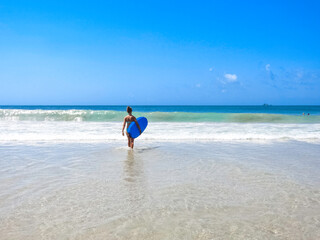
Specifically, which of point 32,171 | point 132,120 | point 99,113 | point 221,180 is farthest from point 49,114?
point 221,180

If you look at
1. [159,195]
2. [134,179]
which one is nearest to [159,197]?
[159,195]

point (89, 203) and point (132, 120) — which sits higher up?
point (132, 120)

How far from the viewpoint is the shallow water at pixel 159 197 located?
10.1 ft

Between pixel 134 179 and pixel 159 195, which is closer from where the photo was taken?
pixel 159 195

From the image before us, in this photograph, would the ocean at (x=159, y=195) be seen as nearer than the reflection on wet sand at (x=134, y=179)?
Yes

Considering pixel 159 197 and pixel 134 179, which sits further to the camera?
pixel 134 179

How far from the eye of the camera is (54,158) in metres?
7.42

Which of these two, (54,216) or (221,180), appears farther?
(221,180)

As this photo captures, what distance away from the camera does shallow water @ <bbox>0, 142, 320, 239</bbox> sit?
122 inches

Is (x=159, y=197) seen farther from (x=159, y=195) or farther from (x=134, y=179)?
(x=134, y=179)

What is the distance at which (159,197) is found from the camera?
4.22 meters

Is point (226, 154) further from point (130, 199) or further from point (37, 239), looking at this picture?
point (37, 239)

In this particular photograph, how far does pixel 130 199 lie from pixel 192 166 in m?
2.70

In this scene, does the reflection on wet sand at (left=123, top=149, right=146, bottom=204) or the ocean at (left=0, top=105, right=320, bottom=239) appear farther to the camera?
the reflection on wet sand at (left=123, top=149, right=146, bottom=204)
